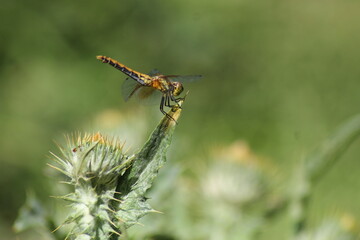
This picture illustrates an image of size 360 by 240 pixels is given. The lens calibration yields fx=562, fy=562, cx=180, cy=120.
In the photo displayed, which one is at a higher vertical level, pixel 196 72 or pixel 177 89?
pixel 196 72

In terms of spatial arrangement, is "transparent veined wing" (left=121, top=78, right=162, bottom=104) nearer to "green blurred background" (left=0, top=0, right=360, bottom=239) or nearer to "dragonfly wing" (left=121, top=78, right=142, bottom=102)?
"dragonfly wing" (left=121, top=78, right=142, bottom=102)

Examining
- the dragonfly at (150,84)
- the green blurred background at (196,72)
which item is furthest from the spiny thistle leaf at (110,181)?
the green blurred background at (196,72)

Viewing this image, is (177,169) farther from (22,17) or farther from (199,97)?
(22,17)

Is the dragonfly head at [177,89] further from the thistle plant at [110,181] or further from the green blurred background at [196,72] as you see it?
the green blurred background at [196,72]

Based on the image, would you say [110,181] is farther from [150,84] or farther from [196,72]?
[196,72]

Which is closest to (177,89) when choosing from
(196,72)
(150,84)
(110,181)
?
(150,84)

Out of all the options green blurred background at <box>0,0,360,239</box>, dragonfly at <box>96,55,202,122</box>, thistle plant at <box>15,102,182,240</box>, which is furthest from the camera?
green blurred background at <box>0,0,360,239</box>

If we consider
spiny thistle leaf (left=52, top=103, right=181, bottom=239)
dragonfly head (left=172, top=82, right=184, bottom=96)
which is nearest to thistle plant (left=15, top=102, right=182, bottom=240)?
spiny thistle leaf (left=52, top=103, right=181, bottom=239)
